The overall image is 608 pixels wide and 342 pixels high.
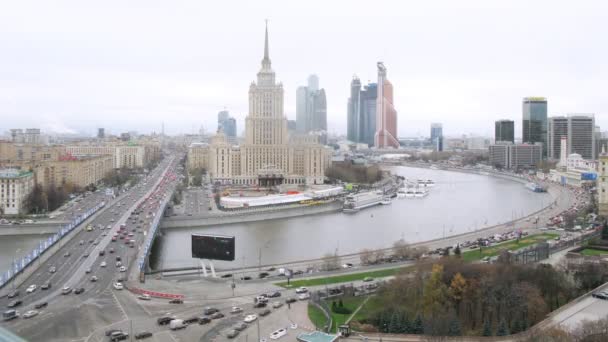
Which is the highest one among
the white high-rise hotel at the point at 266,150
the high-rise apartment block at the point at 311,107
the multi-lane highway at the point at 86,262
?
the high-rise apartment block at the point at 311,107

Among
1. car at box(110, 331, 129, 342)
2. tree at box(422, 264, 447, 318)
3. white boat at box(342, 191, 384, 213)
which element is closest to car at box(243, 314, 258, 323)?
car at box(110, 331, 129, 342)

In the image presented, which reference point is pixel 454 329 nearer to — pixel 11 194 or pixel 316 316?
pixel 316 316

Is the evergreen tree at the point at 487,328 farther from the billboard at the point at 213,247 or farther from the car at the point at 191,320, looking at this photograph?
the billboard at the point at 213,247

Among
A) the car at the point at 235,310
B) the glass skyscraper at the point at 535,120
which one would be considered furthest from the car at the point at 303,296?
the glass skyscraper at the point at 535,120

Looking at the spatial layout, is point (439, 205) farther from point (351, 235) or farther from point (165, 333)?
point (165, 333)

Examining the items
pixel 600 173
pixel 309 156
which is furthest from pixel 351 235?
pixel 309 156

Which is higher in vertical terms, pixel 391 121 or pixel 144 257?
pixel 391 121
